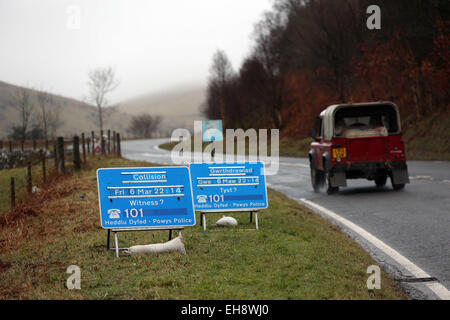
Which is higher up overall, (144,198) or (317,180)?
(144,198)

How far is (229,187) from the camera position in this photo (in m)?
9.47

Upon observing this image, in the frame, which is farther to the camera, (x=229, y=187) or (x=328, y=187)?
(x=328, y=187)

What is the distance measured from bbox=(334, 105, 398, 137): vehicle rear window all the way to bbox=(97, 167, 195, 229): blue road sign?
28.4 ft

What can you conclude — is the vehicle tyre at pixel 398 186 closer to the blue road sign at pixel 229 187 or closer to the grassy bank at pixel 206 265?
the grassy bank at pixel 206 265

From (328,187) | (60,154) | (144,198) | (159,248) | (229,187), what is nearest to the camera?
(159,248)

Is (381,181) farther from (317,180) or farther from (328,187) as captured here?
(328,187)

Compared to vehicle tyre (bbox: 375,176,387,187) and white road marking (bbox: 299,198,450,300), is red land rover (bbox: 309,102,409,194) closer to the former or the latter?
vehicle tyre (bbox: 375,176,387,187)

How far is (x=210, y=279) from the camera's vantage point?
593cm

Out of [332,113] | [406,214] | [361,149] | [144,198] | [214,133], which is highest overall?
[332,113]

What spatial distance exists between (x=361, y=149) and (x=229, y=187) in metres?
6.61

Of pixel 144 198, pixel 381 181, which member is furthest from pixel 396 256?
pixel 381 181

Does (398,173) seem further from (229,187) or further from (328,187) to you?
(229,187)

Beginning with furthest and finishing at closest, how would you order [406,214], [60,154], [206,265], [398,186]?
[60,154] < [398,186] < [406,214] < [206,265]
